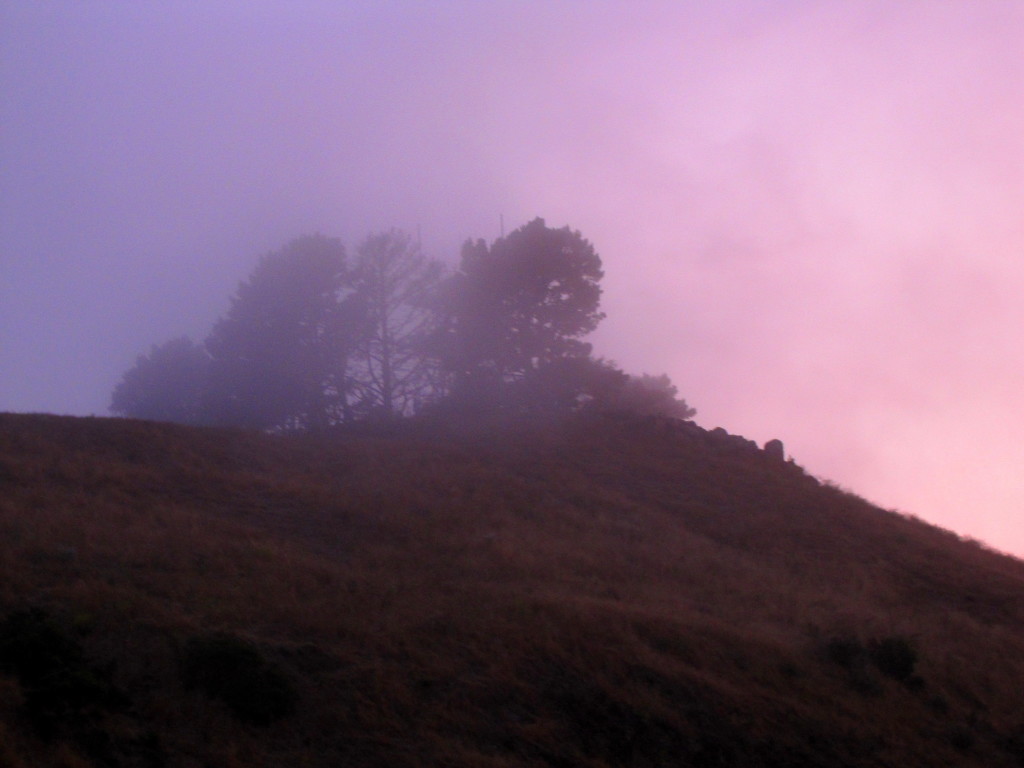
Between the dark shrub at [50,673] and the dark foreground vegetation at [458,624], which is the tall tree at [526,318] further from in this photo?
the dark shrub at [50,673]

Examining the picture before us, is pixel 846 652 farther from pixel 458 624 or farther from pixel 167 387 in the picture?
pixel 167 387

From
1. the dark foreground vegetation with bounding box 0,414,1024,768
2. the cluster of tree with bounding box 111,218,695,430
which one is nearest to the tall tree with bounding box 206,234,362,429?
→ the cluster of tree with bounding box 111,218,695,430

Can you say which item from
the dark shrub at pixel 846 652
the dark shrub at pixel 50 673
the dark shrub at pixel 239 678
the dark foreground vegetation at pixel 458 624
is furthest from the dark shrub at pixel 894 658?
the dark shrub at pixel 50 673

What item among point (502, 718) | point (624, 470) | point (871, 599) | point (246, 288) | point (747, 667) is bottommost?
point (502, 718)

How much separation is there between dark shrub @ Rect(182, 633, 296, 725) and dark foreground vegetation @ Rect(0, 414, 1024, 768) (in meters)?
0.03

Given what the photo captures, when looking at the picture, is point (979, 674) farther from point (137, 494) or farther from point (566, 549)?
point (137, 494)

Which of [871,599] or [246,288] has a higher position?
[246,288]

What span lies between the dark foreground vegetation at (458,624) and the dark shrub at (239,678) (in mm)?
29

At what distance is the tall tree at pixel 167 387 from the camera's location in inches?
1415

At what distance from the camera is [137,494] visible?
17.8m

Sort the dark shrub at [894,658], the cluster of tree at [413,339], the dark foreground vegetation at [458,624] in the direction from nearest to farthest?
the dark foreground vegetation at [458,624]
the dark shrub at [894,658]
the cluster of tree at [413,339]

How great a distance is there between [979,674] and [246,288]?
28.3 m

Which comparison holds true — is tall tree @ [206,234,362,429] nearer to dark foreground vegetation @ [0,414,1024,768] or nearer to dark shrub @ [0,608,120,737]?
dark foreground vegetation @ [0,414,1024,768]

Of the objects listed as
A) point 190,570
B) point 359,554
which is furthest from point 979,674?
point 190,570
